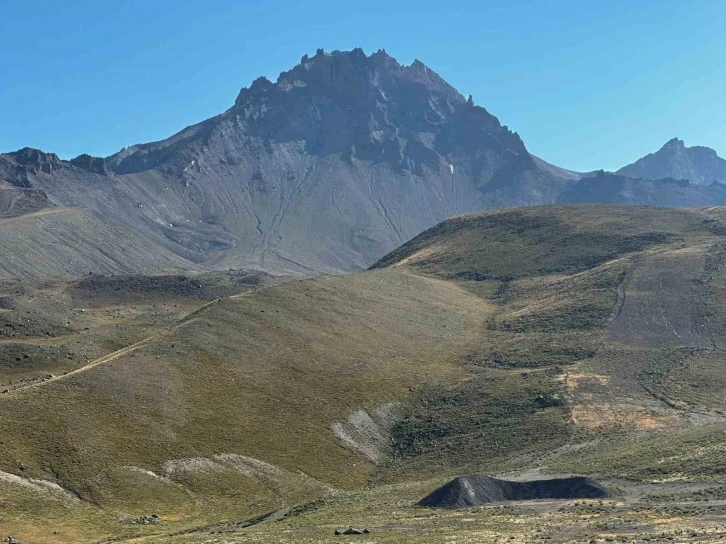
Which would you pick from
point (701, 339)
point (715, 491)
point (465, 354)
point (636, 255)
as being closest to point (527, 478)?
point (715, 491)

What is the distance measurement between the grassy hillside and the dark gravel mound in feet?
8.40

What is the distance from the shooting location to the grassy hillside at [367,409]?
223 ft

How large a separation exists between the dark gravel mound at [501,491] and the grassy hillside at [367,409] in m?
2.56

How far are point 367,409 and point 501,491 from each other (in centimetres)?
2943

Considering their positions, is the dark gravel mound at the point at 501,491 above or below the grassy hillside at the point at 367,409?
below

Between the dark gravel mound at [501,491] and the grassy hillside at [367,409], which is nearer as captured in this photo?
the grassy hillside at [367,409]

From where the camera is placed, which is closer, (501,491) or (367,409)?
(501,491)

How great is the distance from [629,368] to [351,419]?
3853 cm

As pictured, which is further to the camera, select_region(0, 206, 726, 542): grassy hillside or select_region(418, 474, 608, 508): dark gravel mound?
select_region(418, 474, 608, 508): dark gravel mound

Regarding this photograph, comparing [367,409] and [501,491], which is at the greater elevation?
[367,409]

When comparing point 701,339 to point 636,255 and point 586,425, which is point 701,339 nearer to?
point 586,425

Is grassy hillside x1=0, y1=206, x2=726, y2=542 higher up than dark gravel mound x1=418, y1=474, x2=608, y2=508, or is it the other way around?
grassy hillside x1=0, y1=206, x2=726, y2=542

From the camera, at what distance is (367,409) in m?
99.4

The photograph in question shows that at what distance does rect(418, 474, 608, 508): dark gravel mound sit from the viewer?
228 feet
